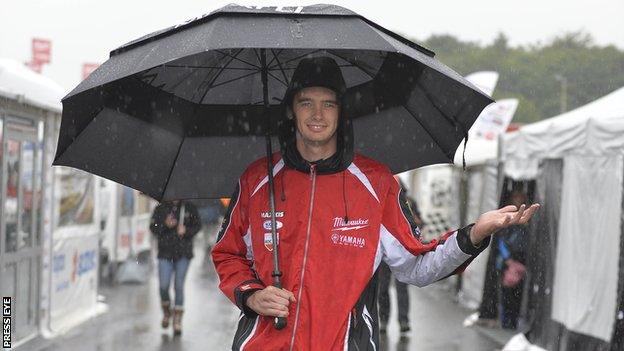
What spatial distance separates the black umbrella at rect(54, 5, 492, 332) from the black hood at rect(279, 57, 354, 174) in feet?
0.36

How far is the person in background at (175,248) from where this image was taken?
11.9 meters

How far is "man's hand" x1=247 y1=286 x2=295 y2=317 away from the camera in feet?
11.2

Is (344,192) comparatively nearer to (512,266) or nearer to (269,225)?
(269,225)

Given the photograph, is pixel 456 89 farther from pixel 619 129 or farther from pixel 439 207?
pixel 439 207

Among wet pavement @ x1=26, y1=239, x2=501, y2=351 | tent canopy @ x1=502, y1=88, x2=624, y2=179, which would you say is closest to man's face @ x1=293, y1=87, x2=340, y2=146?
tent canopy @ x1=502, y1=88, x2=624, y2=179

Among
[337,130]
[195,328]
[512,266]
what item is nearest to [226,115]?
[337,130]

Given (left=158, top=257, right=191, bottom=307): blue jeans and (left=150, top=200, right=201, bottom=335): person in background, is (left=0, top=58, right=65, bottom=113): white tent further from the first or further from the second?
(left=158, top=257, right=191, bottom=307): blue jeans

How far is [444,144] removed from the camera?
4.52m

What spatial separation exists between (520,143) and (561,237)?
1942 mm

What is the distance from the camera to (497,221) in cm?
333

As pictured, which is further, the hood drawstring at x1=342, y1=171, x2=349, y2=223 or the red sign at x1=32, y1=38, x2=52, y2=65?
the red sign at x1=32, y1=38, x2=52, y2=65

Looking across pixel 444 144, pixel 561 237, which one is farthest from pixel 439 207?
pixel 444 144

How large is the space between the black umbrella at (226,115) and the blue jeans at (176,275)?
7347mm

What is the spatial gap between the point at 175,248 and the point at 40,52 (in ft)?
64.7
